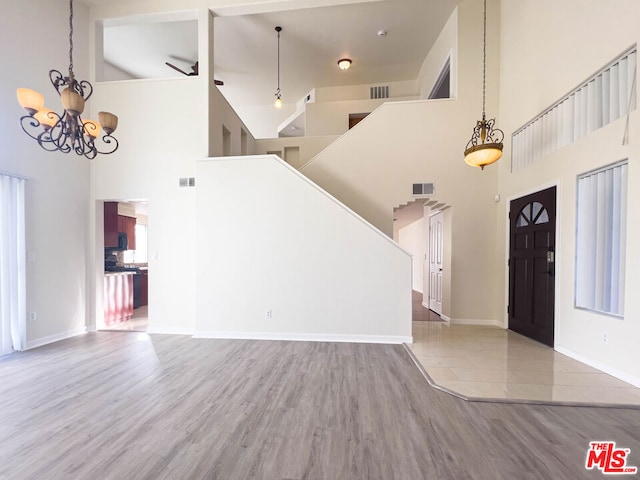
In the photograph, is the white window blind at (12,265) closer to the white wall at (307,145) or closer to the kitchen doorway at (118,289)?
the kitchen doorway at (118,289)

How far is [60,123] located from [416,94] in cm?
833

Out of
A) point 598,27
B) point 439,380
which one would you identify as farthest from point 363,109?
point 439,380

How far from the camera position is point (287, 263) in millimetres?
4590

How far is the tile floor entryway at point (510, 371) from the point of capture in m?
2.77

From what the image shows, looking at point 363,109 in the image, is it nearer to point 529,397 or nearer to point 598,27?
point 598,27

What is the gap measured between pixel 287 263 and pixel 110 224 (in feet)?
15.3

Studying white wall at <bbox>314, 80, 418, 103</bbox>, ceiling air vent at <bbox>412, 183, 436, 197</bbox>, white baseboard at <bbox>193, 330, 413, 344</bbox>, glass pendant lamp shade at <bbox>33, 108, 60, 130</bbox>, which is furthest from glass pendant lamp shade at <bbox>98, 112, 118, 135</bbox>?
white wall at <bbox>314, 80, 418, 103</bbox>

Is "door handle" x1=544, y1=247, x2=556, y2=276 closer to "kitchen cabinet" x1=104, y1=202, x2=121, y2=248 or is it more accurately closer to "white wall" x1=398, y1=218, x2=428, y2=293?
"white wall" x1=398, y1=218, x2=428, y2=293

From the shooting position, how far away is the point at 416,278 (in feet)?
34.4

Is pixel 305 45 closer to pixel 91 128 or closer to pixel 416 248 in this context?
pixel 91 128

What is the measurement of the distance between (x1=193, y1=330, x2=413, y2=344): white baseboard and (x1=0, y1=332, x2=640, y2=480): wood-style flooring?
2.73ft

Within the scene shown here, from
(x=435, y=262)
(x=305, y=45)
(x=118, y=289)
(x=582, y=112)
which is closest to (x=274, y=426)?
(x=582, y=112)

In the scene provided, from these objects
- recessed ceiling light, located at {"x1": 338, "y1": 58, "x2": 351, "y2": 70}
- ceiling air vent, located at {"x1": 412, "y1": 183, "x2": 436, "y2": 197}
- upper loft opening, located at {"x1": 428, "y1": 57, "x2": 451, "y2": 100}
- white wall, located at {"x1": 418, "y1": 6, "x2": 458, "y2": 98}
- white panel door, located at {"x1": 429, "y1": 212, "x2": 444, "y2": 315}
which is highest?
recessed ceiling light, located at {"x1": 338, "y1": 58, "x2": 351, "y2": 70}

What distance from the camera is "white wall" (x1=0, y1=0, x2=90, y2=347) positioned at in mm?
4086
